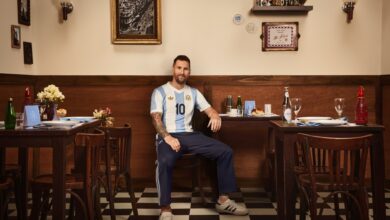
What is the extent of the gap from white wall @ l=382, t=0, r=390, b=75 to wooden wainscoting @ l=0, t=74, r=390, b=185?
177mm

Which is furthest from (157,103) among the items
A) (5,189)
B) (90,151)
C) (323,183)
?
(323,183)

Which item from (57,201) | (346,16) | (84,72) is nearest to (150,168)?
(84,72)

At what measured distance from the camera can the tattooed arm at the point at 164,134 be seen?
378cm

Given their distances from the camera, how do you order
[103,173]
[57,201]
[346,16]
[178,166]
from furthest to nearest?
[346,16], [178,166], [103,173], [57,201]

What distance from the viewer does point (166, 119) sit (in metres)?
4.18

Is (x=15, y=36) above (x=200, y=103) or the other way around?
above

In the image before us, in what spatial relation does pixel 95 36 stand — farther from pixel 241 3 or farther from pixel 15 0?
pixel 241 3

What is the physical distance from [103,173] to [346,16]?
295 cm

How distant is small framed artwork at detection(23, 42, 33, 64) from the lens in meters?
4.51

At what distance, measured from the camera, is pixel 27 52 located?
4.56 metres

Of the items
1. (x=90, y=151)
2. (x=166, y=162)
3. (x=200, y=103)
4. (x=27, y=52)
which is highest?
(x=27, y=52)

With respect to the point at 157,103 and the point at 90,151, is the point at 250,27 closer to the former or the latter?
the point at 157,103

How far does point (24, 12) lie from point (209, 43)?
1842mm

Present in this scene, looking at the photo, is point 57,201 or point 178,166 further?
point 178,166
